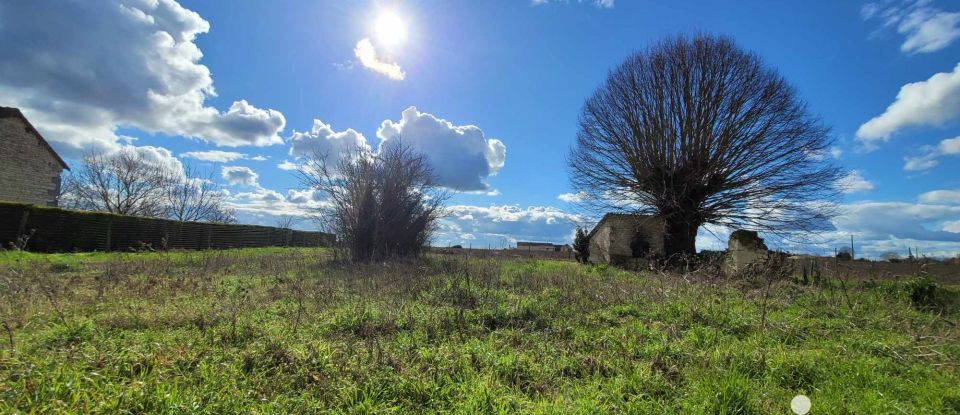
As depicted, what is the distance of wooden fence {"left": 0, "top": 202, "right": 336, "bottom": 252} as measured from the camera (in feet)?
55.0

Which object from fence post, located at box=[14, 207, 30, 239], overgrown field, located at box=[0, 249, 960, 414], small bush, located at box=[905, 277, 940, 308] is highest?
fence post, located at box=[14, 207, 30, 239]

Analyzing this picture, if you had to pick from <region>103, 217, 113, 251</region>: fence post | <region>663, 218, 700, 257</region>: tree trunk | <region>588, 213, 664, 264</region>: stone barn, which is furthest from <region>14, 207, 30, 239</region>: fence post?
<region>663, 218, 700, 257</region>: tree trunk

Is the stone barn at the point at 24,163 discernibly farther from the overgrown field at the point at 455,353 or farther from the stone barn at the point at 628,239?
the stone barn at the point at 628,239

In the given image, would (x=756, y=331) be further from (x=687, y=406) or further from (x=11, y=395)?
(x=11, y=395)

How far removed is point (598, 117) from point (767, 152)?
6958mm

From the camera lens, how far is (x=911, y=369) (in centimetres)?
454

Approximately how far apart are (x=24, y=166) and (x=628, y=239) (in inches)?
1287

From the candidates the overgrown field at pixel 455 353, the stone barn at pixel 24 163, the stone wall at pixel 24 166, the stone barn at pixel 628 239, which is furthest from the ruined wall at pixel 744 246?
the stone wall at pixel 24 166

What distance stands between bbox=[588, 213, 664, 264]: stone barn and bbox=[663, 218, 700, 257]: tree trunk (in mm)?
1036

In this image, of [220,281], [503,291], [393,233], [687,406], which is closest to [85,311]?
[220,281]

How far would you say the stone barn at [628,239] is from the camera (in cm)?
2139

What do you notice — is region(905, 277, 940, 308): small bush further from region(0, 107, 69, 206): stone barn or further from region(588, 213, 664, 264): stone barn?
region(0, 107, 69, 206): stone barn

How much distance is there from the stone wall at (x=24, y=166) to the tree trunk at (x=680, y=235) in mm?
31840

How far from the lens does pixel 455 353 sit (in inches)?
173
